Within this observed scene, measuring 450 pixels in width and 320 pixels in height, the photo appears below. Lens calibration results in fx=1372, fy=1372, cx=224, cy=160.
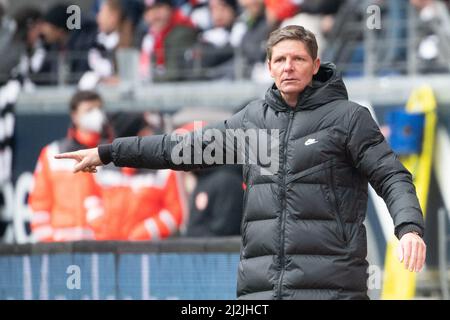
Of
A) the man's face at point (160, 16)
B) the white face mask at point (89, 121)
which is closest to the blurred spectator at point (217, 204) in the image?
the white face mask at point (89, 121)

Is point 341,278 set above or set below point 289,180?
below

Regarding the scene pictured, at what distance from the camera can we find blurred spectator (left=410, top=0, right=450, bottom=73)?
1226cm

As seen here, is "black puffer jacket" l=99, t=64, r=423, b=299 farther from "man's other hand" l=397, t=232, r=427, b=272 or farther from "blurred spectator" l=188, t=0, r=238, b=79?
"blurred spectator" l=188, t=0, r=238, b=79

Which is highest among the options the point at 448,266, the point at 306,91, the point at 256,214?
the point at 306,91

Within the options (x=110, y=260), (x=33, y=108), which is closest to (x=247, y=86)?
(x=33, y=108)

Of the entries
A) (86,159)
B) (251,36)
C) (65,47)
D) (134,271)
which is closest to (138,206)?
(251,36)

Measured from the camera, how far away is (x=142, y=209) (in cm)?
1224

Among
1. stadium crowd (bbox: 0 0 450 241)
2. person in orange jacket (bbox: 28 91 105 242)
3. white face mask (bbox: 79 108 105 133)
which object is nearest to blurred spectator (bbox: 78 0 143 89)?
stadium crowd (bbox: 0 0 450 241)

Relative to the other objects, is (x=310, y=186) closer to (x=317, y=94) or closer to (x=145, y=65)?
(x=317, y=94)

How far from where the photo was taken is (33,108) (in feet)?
47.8

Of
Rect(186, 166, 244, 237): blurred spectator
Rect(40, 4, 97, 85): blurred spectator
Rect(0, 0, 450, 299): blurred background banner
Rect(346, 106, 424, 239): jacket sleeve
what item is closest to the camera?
Rect(346, 106, 424, 239): jacket sleeve

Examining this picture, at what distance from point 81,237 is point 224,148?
594 cm

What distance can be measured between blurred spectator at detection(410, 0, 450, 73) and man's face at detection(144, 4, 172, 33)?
3.11 meters

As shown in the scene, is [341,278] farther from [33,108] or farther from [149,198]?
[33,108]
